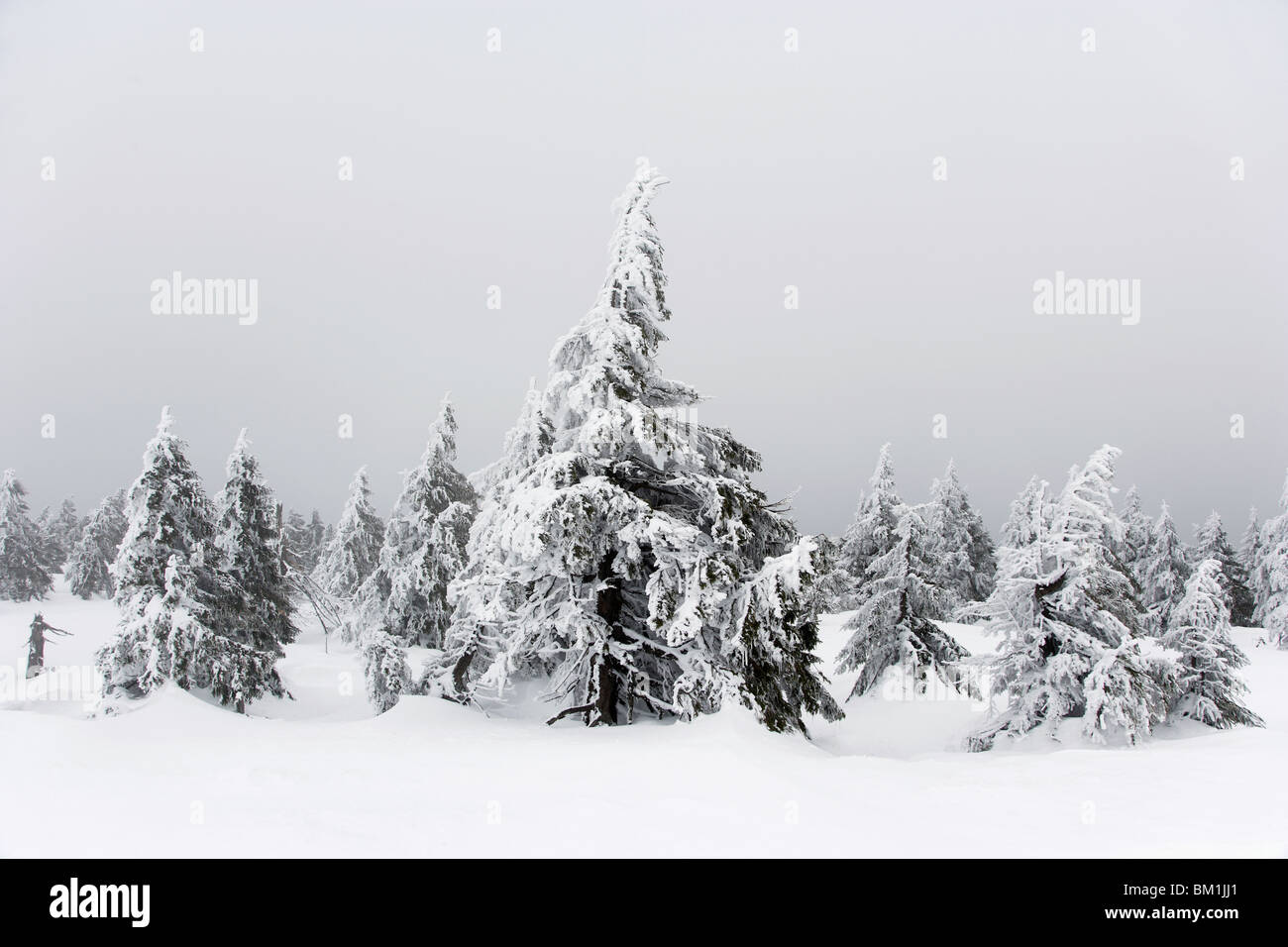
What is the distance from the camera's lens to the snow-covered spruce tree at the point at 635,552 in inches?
411

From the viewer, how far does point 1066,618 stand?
12930mm

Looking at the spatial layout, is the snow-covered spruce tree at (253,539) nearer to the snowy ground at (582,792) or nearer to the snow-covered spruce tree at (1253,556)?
the snowy ground at (582,792)

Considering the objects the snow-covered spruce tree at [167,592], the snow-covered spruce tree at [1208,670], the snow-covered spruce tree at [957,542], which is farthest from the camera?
the snow-covered spruce tree at [957,542]

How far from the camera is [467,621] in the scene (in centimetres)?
1266

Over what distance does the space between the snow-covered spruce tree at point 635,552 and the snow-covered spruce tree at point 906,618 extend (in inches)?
431

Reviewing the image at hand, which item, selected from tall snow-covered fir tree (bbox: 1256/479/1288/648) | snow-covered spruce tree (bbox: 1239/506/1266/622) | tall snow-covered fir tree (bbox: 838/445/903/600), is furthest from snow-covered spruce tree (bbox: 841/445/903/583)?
snow-covered spruce tree (bbox: 1239/506/1266/622)

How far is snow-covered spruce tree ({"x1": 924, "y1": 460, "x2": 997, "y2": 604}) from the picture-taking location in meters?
38.1

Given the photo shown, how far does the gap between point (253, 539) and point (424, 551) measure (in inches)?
301

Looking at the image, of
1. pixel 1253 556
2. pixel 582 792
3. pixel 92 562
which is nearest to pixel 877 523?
pixel 582 792

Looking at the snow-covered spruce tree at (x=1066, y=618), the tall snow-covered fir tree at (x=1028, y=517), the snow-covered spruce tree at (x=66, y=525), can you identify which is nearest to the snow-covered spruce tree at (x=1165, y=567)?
the tall snow-covered fir tree at (x=1028, y=517)

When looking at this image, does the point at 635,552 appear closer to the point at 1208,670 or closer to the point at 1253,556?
the point at 1208,670

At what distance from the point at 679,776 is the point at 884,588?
17843 mm
